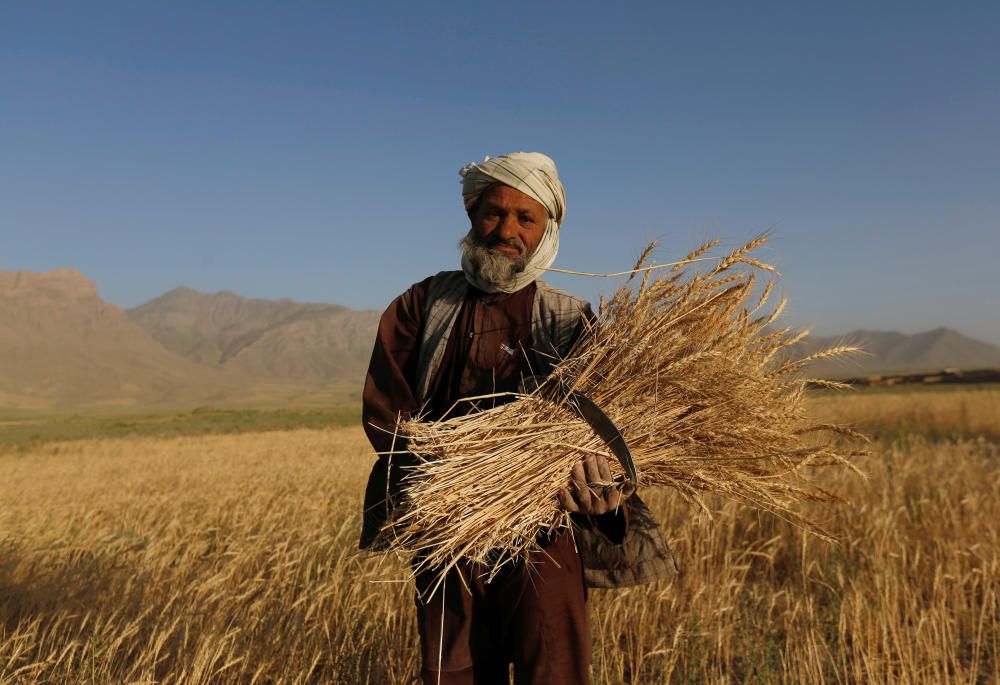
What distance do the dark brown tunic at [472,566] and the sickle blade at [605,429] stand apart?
0.73 ft

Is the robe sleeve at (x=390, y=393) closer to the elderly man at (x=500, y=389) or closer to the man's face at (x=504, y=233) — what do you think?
the elderly man at (x=500, y=389)

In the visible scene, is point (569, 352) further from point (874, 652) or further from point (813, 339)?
point (874, 652)

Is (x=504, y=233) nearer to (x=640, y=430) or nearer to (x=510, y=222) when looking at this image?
(x=510, y=222)

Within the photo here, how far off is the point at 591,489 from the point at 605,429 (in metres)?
0.18

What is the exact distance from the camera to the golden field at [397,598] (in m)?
2.80

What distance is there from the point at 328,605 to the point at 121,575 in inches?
50.4

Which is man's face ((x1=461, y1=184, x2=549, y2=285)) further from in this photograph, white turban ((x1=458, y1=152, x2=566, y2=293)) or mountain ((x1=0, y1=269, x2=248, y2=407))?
mountain ((x1=0, y1=269, x2=248, y2=407))

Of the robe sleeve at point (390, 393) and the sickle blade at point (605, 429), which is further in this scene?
the robe sleeve at point (390, 393)

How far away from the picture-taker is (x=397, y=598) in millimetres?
3518

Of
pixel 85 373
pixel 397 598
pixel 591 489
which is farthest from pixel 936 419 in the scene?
pixel 85 373

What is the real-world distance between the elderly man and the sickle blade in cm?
24

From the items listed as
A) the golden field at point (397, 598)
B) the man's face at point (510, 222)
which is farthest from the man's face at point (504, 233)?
the golden field at point (397, 598)

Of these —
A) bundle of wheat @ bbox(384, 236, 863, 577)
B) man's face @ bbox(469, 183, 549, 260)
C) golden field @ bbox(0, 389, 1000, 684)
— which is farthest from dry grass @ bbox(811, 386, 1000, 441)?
man's face @ bbox(469, 183, 549, 260)

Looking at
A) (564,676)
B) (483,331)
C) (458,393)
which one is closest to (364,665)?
(564,676)
